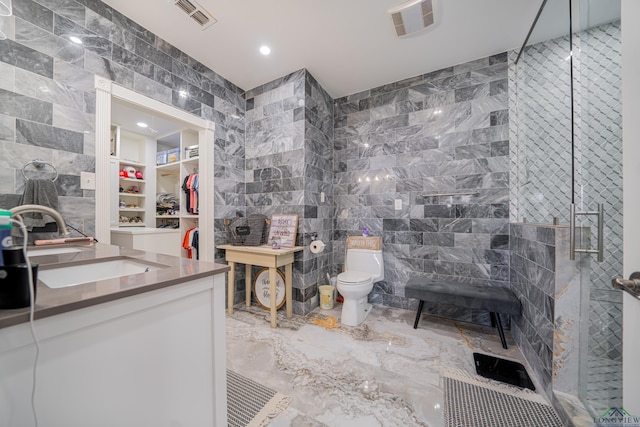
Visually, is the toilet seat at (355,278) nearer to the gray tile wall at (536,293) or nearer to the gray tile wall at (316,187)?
the gray tile wall at (316,187)

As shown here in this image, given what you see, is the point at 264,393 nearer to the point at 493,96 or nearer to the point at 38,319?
the point at 38,319

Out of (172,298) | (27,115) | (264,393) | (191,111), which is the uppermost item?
(191,111)

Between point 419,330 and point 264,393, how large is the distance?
5.00 feet

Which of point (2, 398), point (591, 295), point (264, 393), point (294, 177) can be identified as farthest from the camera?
point (294, 177)

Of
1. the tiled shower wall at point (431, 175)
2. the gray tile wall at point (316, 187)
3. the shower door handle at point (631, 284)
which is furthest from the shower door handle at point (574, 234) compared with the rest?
the gray tile wall at point (316, 187)

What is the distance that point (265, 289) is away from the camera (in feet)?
8.85

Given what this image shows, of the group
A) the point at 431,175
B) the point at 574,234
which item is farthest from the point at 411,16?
the point at 574,234

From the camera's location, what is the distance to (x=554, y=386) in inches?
53.4

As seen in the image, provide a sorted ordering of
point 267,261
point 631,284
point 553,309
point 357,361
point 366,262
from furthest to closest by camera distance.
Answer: point 366,262 < point 267,261 < point 357,361 < point 553,309 < point 631,284

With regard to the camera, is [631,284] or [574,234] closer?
[631,284]

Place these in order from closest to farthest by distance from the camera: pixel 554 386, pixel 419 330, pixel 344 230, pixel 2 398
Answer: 1. pixel 2 398
2. pixel 554 386
3. pixel 419 330
4. pixel 344 230

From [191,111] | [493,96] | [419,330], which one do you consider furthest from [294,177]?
[493,96]

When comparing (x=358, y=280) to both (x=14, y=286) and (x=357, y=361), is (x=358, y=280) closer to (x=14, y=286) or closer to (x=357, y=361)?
(x=357, y=361)

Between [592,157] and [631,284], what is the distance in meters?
1.10
